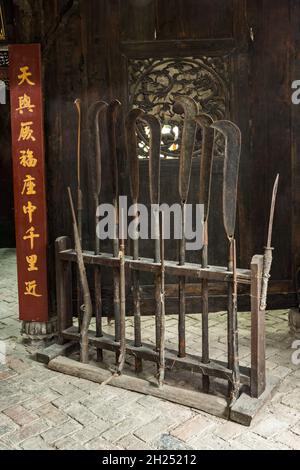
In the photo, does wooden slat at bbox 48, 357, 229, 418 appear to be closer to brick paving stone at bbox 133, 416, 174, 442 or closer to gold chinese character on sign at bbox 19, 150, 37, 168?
brick paving stone at bbox 133, 416, 174, 442

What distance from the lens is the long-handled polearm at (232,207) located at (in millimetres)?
3473

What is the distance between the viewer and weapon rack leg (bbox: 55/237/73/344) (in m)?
4.48

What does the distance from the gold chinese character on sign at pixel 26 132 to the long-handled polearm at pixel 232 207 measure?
2.02 meters

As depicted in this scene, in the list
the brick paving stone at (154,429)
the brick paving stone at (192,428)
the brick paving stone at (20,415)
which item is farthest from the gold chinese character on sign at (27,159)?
the brick paving stone at (192,428)

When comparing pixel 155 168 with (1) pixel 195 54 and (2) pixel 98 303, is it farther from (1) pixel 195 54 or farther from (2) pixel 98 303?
(1) pixel 195 54

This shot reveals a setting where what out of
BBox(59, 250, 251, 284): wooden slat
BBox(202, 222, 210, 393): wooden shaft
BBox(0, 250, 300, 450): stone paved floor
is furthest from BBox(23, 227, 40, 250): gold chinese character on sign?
BBox(202, 222, 210, 393): wooden shaft

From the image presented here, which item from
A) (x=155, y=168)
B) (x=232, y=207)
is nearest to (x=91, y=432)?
(x=232, y=207)

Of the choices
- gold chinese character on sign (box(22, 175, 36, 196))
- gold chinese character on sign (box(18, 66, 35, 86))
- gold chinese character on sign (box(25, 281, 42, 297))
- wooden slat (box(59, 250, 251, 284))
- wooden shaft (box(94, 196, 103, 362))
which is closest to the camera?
wooden slat (box(59, 250, 251, 284))

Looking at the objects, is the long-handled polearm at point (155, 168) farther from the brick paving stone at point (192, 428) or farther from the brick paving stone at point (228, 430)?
the brick paving stone at point (228, 430)

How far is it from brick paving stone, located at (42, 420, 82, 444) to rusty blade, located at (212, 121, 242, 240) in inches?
67.7

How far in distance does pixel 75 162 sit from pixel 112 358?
7.89 feet

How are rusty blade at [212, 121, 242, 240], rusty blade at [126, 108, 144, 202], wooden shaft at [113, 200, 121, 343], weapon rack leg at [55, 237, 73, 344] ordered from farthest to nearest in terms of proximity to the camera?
weapon rack leg at [55, 237, 73, 344]
wooden shaft at [113, 200, 121, 343]
rusty blade at [126, 108, 144, 202]
rusty blade at [212, 121, 242, 240]

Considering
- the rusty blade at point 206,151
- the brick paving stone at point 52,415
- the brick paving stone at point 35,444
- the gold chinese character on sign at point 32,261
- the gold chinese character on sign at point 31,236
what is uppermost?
the rusty blade at point 206,151

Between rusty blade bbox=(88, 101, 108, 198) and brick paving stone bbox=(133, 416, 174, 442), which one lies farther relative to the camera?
rusty blade bbox=(88, 101, 108, 198)
